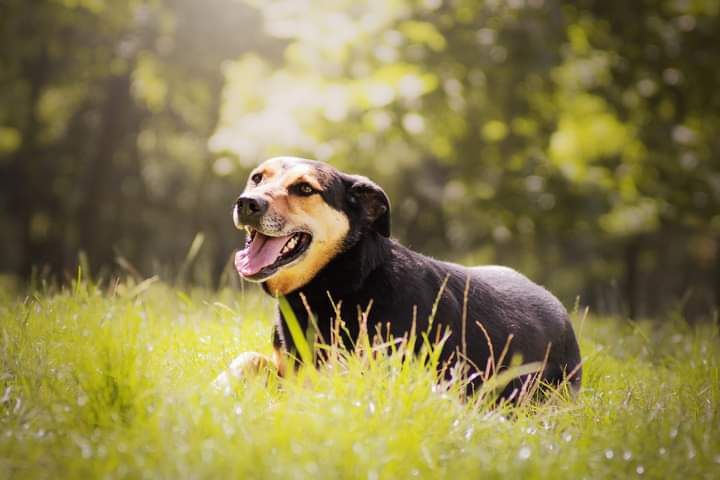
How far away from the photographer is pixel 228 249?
1036 inches

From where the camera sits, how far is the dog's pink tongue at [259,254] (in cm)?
428

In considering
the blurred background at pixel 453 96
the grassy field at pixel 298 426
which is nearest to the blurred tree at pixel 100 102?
the blurred background at pixel 453 96

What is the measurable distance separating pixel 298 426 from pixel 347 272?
1.54 meters

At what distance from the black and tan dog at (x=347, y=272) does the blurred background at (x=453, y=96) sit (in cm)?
150

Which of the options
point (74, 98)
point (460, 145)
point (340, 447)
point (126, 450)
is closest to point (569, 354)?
point (340, 447)

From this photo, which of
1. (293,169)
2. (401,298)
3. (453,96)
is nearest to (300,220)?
(293,169)

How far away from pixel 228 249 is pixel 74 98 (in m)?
7.46

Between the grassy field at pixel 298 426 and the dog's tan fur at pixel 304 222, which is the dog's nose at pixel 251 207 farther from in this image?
the grassy field at pixel 298 426

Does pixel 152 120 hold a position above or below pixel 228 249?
above

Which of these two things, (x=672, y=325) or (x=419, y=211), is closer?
(x=672, y=325)

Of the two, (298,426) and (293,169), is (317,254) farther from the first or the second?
(298,426)

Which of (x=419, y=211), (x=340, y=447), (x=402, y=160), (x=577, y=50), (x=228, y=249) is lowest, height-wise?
(x=228, y=249)

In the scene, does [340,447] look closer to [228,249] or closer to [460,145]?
[460,145]

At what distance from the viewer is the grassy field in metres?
2.68
